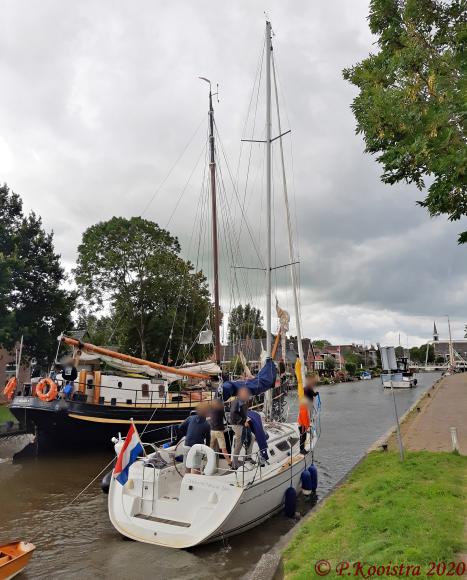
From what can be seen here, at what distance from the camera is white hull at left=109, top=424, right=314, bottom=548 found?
Result: 8523mm

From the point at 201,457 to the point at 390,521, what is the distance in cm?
413

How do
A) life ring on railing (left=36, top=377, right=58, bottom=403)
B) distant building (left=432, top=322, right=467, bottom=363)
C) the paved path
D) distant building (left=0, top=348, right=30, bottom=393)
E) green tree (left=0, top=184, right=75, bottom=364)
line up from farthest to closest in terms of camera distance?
1. distant building (left=432, top=322, right=467, bottom=363)
2. distant building (left=0, top=348, right=30, bottom=393)
3. green tree (left=0, top=184, right=75, bottom=364)
4. life ring on railing (left=36, top=377, right=58, bottom=403)
5. the paved path

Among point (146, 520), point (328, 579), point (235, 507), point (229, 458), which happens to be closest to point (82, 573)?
point (146, 520)

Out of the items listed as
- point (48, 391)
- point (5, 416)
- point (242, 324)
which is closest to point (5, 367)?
point (5, 416)

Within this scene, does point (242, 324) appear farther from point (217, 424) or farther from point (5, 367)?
point (217, 424)

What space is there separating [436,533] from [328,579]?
2.19 m

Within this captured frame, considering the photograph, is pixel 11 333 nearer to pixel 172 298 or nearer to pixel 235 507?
pixel 172 298

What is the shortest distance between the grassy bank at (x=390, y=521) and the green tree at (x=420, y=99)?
5187mm

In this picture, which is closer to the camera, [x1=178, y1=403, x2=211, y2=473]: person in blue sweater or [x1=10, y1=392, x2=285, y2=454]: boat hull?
[x1=178, y1=403, x2=211, y2=473]: person in blue sweater

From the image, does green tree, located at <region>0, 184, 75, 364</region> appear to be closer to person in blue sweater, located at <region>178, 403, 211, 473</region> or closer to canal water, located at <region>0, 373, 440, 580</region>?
canal water, located at <region>0, 373, 440, 580</region>

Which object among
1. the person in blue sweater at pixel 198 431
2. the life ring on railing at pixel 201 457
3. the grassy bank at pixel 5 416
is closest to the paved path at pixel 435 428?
the person in blue sweater at pixel 198 431

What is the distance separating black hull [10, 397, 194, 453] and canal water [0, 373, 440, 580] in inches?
27.3

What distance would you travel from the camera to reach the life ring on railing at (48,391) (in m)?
18.3

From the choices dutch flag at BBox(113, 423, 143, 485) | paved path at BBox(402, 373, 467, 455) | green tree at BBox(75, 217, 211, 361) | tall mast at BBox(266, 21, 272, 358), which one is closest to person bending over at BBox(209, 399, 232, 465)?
dutch flag at BBox(113, 423, 143, 485)
